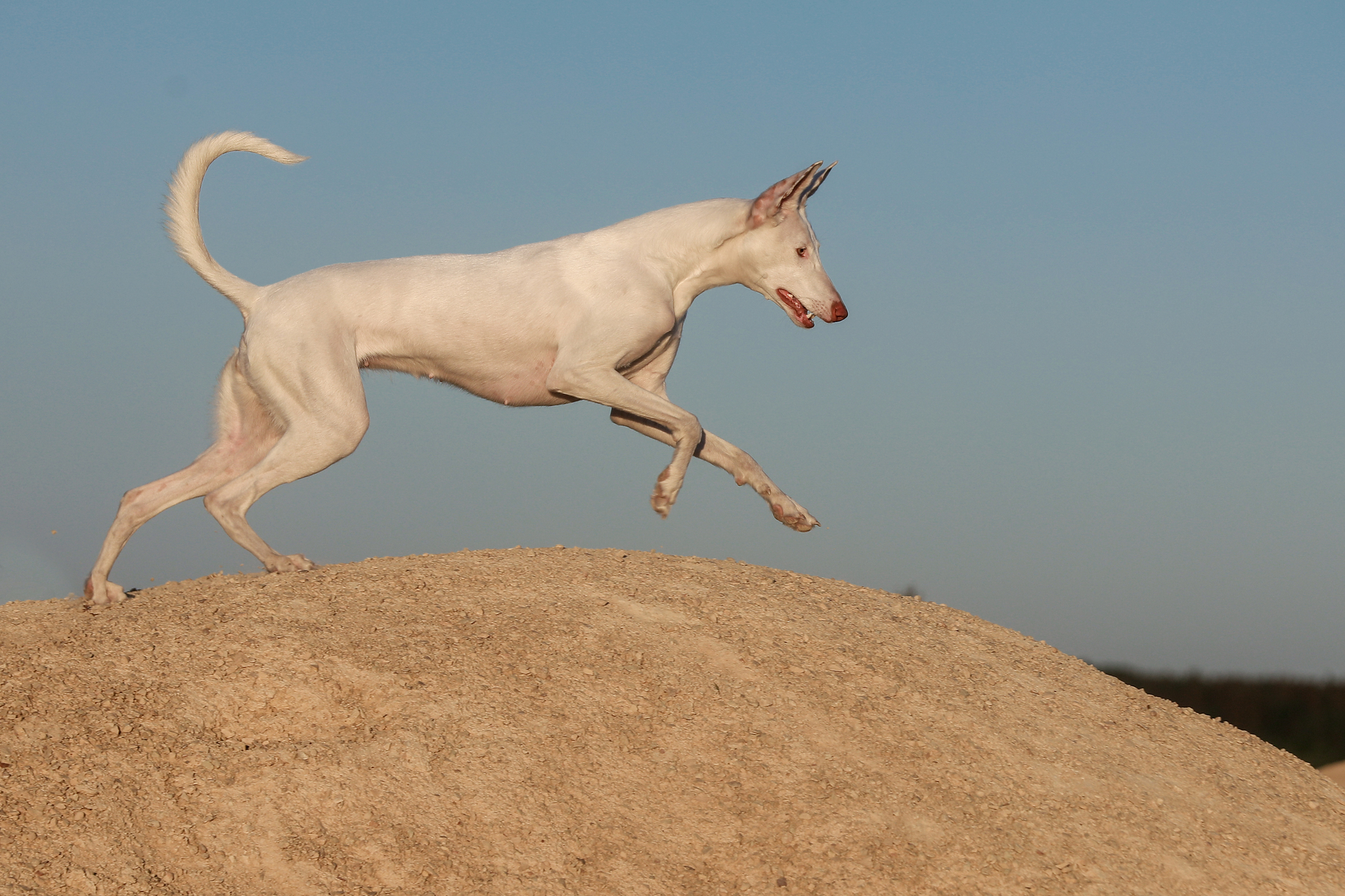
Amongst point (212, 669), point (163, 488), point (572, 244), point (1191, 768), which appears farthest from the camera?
point (572, 244)

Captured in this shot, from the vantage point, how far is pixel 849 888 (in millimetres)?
4949

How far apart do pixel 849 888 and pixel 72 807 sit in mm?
3553

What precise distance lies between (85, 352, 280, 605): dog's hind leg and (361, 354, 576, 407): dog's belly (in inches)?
37.1

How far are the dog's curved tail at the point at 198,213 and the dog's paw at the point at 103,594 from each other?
6.56ft

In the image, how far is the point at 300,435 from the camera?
24.6 ft

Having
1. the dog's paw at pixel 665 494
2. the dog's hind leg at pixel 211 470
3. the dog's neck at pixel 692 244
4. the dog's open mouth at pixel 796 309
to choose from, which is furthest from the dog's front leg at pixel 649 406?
the dog's hind leg at pixel 211 470

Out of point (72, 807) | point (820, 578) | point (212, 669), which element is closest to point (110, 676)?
point (212, 669)

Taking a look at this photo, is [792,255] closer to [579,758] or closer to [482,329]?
[482,329]

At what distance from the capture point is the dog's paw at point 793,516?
7.46 m

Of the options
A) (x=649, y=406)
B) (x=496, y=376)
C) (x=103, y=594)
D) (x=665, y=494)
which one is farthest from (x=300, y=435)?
(x=665, y=494)

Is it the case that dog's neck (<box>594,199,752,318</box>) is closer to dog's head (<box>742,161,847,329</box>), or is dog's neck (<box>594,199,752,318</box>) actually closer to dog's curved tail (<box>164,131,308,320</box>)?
dog's head (<box>742,161,847,329</box>)

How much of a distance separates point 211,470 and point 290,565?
912 mm

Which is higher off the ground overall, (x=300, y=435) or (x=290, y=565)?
(x=300, y=435)

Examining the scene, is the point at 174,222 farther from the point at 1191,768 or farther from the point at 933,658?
the point at 1191,768
